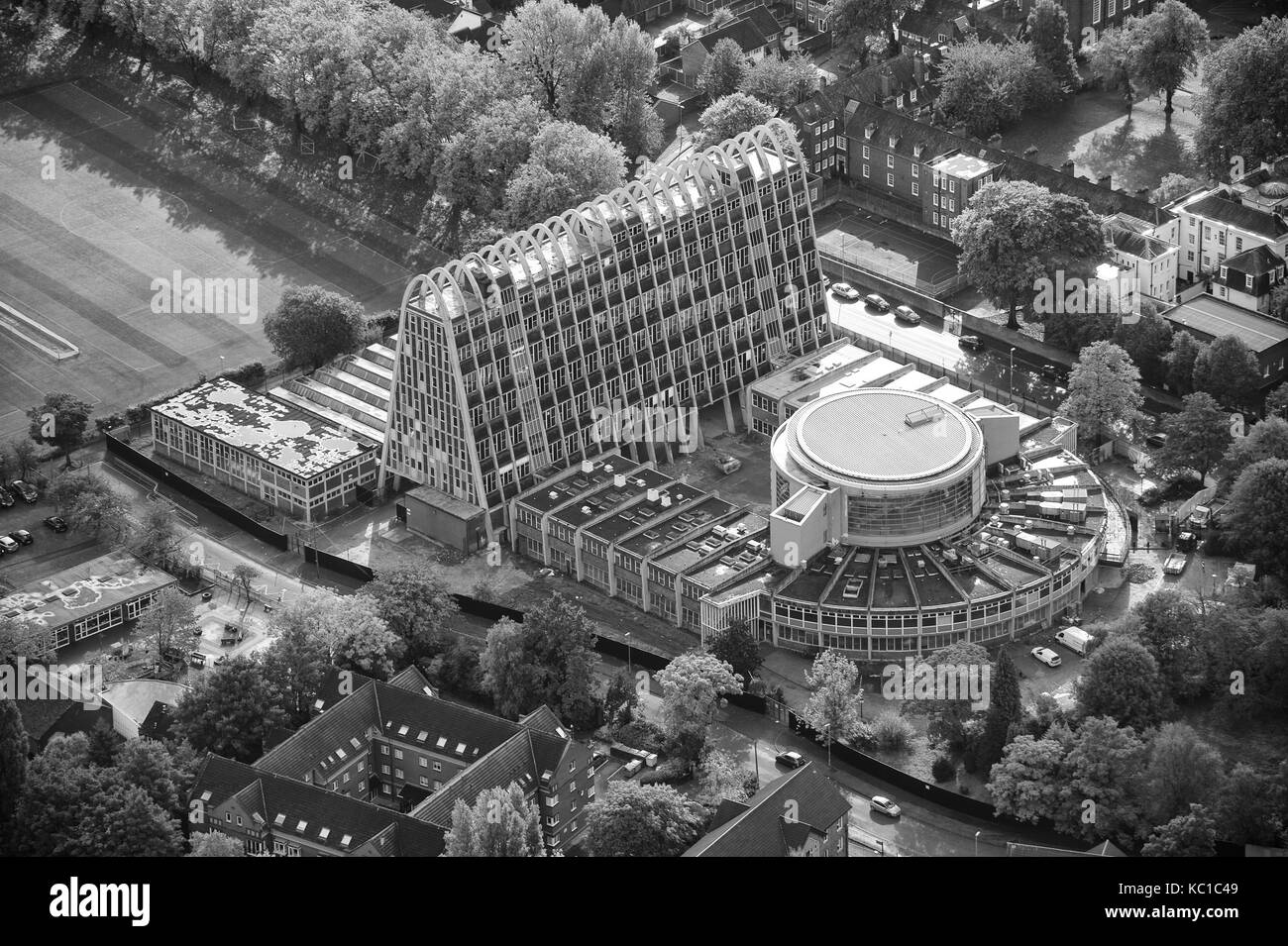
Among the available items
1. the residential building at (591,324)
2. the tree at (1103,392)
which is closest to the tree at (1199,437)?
the tree at (1103,392)

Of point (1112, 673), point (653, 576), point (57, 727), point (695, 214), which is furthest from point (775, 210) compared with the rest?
point (57, 727)

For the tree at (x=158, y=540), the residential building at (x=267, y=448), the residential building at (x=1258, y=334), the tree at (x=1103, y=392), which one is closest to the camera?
the tree at (x=158, y=540)

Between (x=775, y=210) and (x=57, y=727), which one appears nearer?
(x=57, y=727)

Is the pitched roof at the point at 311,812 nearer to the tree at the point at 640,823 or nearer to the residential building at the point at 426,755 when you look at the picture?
the residential building at the point at 426,755

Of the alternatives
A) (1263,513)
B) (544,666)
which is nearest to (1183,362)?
(1263,513)
